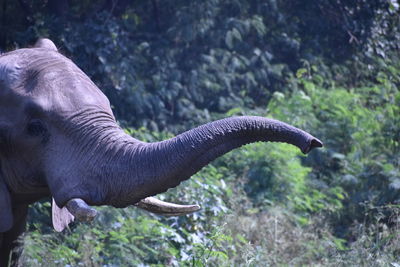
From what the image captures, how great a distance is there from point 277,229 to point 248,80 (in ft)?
11.8

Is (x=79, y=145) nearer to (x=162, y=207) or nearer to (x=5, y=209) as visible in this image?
(x=5, y=209)

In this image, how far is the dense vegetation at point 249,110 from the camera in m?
6.36

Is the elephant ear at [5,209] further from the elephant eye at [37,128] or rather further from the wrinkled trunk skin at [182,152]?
the wrinkled trunk skin at [182,152]

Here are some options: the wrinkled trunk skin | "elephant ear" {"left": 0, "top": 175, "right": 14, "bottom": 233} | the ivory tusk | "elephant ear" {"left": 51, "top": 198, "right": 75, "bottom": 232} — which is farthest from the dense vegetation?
the wrinkled trunk skin

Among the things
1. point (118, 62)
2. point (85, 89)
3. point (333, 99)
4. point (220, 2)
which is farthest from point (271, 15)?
point (85, 89)

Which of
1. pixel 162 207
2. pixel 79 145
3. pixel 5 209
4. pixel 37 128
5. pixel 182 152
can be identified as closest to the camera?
pixel 182 152

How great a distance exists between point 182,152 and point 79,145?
1.98 ft

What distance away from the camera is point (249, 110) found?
9.73m

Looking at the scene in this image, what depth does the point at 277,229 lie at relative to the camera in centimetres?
708

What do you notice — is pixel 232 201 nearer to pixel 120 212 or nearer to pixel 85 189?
pixel 120 212

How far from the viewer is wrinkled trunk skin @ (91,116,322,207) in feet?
11.8

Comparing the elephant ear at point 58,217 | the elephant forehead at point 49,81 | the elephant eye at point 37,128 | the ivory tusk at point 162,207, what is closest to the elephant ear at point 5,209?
the elephant ear at point 58,217

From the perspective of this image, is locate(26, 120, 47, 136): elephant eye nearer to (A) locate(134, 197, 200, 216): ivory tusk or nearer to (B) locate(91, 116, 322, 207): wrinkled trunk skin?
(B) locate(91, 116, 322, 207): wrinkled trunk skin

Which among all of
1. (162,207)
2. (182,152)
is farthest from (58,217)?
(182,152)
